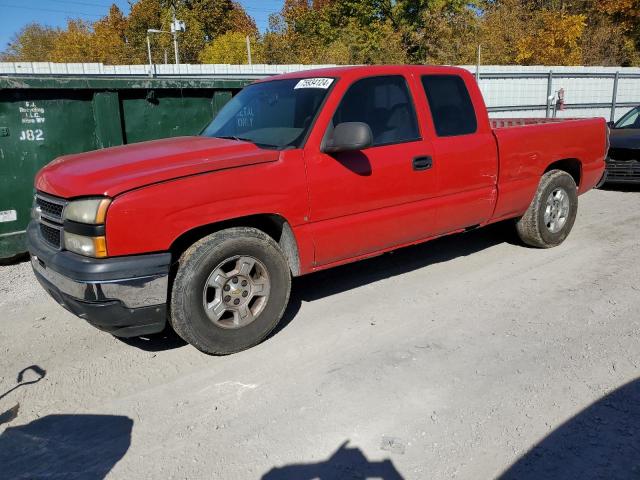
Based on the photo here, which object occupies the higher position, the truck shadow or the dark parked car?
the dark parked car

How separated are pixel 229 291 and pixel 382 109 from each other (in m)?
1.92

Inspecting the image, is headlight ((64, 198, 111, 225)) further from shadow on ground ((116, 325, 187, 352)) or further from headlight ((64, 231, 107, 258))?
shadow on ground ((116, 325, 187, 352))

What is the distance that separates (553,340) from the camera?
377cm

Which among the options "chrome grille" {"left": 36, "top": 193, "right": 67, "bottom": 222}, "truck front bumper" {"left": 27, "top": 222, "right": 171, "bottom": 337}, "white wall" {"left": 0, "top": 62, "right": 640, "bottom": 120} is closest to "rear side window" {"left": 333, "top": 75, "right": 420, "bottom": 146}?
"truck front bumper" {"left": 27, "top": 222, "right": 171, "bottom": 337}

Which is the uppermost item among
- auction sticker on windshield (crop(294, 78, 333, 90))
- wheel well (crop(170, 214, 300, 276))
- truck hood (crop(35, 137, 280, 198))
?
auction sticker on windshield (crop(294, 78, 333, 90))

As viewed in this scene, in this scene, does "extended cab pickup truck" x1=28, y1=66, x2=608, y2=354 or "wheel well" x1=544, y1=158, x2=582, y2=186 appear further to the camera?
"wheel well" x1=544, y1=158, x2=582, y2=186

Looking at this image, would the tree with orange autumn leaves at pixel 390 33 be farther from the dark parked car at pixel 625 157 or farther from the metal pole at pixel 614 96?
the dark parked car at pixel 625 157

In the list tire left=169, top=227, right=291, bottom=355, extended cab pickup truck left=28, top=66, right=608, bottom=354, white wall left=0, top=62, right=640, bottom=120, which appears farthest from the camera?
white wall left=0, top=62, right=640, bottom=120

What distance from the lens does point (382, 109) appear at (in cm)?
433

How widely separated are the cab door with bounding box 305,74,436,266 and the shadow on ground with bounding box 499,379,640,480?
192 centimetres

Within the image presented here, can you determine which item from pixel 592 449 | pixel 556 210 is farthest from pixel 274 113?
pixel 556 210

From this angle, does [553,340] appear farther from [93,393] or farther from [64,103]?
[64,103]

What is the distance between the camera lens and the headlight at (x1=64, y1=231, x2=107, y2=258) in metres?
3.12

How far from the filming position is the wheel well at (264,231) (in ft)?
11.6
